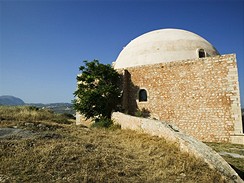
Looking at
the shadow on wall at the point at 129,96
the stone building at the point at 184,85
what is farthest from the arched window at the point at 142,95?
the shadow on wall at the point at 129,96

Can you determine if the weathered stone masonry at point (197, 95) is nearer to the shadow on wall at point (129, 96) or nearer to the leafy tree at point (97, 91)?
the shadow on wall at point (129, 96)

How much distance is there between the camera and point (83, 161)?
3.55 m

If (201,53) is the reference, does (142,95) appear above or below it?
below

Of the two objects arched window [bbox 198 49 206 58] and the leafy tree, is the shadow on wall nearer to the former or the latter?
the leafy tree

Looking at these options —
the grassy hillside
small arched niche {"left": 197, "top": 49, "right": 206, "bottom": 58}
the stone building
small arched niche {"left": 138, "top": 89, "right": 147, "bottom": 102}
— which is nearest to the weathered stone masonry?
the stone building

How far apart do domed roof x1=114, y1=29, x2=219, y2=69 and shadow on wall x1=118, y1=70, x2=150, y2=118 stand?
133 centimetres

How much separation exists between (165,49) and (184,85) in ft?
10.9

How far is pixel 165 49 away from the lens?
39.9 feet

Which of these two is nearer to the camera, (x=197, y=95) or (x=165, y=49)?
(x=197, y=95)

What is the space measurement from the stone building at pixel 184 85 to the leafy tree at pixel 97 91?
0.82 metres

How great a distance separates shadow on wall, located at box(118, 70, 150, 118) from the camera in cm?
1193

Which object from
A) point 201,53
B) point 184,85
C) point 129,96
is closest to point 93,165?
point 184,85

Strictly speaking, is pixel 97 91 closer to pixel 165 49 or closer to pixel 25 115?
pixel 25 115

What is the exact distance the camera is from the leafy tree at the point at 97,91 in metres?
11.1
